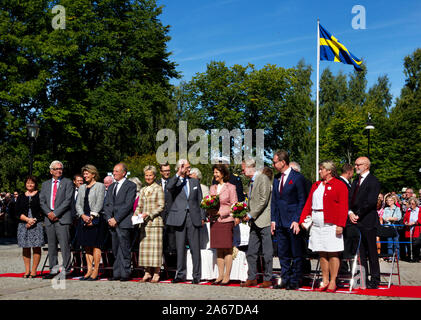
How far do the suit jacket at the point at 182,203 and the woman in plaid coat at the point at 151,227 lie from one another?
23cm

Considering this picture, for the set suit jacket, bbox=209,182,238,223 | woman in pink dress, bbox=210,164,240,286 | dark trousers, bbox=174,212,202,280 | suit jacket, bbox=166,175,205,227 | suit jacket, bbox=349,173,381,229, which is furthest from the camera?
suit jacket, bbox=166,175,205,227

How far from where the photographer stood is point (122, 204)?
393 inches

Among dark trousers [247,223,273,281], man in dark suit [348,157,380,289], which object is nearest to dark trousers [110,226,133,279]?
dark trousers [247,223,273,281]

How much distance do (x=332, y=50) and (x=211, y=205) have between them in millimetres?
18951

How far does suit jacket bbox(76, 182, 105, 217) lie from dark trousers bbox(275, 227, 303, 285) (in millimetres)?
3679

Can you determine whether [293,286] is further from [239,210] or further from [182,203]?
[182,203]

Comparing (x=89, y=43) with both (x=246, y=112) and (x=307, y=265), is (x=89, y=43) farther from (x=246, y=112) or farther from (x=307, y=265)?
(x=307, y=265)

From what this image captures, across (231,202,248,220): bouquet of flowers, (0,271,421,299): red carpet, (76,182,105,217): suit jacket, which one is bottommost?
(0,271,421,299): red carpet

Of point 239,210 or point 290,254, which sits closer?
point 290,254

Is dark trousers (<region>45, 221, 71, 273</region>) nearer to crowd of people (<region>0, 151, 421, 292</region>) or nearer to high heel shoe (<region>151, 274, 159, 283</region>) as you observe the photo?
crowd of people (<region>0, 151, 421, 292</region>)

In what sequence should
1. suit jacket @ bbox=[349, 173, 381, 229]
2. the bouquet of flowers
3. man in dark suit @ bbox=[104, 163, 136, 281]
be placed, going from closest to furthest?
suit jacket @ bbox=[349, 173, 381, 229], the bouquet of flowers, man in dark suit @ bbox=[104, 163, 136, 281]

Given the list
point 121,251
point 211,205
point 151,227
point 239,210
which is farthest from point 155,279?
point 239,210

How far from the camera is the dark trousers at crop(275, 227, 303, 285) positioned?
8.52 m
